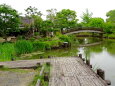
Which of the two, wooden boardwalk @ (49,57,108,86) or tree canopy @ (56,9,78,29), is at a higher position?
tree canopy @ (56,9,78,29)

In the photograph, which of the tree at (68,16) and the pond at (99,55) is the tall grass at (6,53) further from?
the tree at (68,16)

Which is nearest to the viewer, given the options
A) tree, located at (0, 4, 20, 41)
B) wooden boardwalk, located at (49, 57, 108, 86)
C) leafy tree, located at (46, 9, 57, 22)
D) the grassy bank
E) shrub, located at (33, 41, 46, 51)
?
wooden boardwalk, located at (49, 57, 108, 86)

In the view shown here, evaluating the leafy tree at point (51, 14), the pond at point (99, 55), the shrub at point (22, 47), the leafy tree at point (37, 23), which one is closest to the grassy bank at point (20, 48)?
the shrub at point (22, 47)

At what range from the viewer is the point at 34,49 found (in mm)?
17359

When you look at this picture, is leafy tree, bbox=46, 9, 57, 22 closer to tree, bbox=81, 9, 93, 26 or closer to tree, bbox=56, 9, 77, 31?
tree, bbox=56, 9, 77, 31

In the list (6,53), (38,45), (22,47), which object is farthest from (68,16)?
(6,53)

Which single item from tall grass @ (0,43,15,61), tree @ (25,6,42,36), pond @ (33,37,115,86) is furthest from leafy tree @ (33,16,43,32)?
tall grass @ (0,43,15,61)

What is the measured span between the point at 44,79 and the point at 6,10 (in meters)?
14.9

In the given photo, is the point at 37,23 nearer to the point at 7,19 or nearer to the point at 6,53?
the point at 7,19

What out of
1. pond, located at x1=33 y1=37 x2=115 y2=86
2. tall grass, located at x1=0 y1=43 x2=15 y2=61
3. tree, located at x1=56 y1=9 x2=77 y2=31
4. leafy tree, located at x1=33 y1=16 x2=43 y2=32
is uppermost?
tree, located at x1=56 y1=9 x2=77 y2=31

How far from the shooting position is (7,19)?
64.5ft

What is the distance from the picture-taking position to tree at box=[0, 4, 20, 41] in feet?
63.5

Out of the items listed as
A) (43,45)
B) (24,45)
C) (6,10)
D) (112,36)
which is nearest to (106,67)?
(24,45)

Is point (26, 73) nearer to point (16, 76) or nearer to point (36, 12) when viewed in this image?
point (16, 76)
